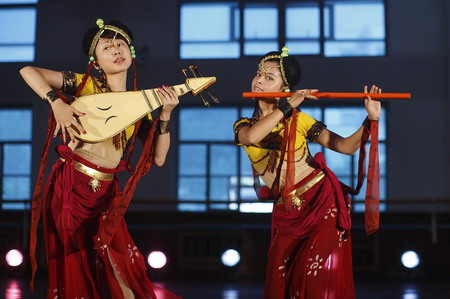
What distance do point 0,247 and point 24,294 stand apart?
1.80 m

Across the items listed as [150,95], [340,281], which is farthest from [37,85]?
[340,281]

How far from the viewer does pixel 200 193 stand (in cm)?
857

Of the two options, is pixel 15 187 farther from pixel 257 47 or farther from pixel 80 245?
pixel 80 245

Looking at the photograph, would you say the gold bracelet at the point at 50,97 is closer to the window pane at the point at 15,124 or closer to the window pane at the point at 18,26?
the window pane at the point at 15,124

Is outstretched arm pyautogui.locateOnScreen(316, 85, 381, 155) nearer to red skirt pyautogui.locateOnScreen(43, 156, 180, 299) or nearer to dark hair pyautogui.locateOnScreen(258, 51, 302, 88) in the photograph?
dark hair pyautogui.locateOnScreen(258, 51, 302, 88)

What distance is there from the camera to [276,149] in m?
2.84

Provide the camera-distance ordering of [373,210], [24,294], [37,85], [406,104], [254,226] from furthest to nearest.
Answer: [406,104], [254,226], [24,294], [373,210], [37,85]

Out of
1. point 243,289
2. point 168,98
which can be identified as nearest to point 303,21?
point 243,289

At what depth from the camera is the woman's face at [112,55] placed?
2.78 m

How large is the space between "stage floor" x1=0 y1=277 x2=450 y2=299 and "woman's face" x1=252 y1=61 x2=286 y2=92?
1959 mm

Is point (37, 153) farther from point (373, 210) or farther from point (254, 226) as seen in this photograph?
point (373, 210)

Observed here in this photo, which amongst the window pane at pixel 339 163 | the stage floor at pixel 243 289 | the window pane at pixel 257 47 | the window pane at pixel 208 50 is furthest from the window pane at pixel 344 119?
the stage floor at pixel 243 289

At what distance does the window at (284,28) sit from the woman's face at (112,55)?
5784mm

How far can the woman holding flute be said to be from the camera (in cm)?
268
